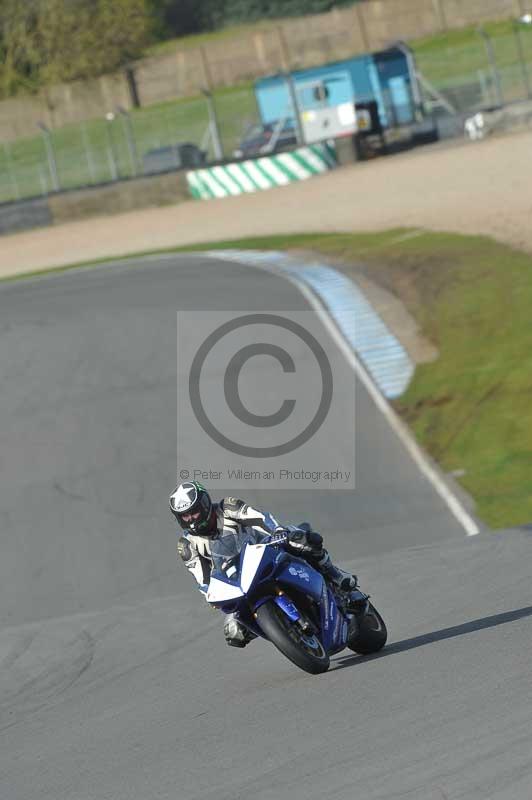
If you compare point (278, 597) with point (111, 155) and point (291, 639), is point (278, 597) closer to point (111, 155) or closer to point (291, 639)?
point (291, 639)

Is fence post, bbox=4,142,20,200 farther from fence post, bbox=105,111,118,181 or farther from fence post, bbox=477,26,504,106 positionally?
fence post, bbox=477,26,504,106

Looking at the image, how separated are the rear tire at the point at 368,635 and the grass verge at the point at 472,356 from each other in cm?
570

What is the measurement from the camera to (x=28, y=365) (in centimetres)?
2164

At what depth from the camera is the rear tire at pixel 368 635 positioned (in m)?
7.93

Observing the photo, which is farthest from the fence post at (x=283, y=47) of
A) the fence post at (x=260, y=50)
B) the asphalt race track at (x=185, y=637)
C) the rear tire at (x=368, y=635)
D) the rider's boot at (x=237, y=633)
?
the rider's boot at (x=237, y=633)

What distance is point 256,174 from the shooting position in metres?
41.2

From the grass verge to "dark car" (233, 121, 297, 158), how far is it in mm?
18579

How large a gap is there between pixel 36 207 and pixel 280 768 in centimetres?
3814

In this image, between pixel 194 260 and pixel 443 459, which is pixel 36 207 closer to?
pixel 194 260

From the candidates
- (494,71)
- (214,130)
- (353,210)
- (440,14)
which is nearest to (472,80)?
(494,71)

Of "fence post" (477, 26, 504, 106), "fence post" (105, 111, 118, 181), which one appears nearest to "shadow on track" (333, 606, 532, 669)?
"fence post" (105, 111, 118, 181)

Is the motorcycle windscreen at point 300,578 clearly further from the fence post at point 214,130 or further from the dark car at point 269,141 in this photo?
the dark car at point 269,141

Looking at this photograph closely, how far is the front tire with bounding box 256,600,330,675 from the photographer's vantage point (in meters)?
7.12

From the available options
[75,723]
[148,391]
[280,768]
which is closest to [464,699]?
[280,768]
